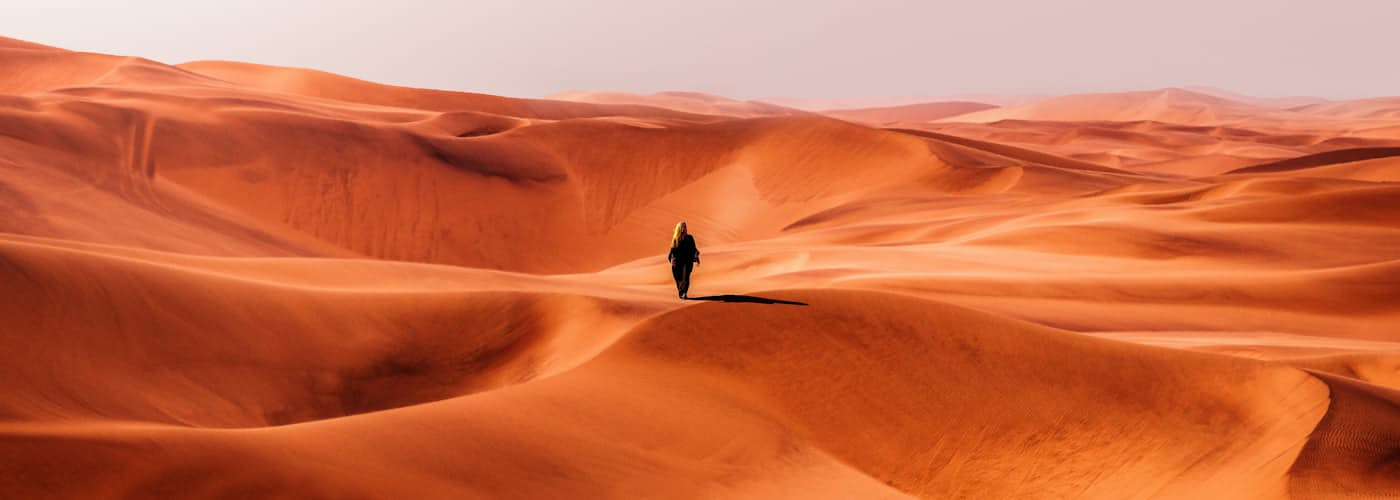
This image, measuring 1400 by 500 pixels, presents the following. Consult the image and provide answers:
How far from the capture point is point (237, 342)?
274 inches

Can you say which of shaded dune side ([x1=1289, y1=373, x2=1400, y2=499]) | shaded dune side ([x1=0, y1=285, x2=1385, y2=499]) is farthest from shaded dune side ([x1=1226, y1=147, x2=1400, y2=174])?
shaded dune side ([x1=1289, y1=373, x2=1400, y2=499])

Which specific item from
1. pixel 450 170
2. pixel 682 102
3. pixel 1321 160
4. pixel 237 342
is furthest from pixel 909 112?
pixel 237 342

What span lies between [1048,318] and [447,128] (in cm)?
2577

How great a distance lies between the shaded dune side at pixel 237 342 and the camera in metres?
5.64

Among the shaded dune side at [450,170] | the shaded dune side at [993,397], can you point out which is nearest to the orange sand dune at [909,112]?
the shaded dune side at [450,170]

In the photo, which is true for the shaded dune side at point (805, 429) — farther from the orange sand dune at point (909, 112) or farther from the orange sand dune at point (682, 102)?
the orange sand dune at point (909, 112)

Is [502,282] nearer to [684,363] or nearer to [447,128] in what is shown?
[684,363]

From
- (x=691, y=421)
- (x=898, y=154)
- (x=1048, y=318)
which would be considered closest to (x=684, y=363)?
(x=691, y=421)

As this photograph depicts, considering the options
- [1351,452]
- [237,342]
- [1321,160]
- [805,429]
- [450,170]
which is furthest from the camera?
[1321,160]

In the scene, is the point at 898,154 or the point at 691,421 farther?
the point at 898,154

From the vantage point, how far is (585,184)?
32625 mm

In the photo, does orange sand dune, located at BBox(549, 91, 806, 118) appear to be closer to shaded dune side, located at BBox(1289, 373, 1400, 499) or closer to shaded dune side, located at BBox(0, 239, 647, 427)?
shaded dune side, located at BBox(0, 239, 647, 427)

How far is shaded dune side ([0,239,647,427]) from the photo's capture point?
5645 mm

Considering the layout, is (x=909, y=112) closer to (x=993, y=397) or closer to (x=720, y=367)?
(x=993, y=397)
